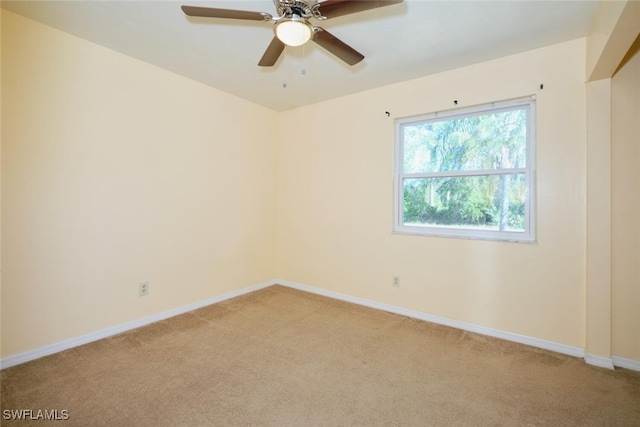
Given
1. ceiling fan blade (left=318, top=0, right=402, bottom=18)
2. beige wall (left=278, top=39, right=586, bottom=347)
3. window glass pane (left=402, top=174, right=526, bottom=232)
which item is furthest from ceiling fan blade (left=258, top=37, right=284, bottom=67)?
window glass pane (left=402, top=174, right=526, bottom=232)

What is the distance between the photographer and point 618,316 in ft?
6.95

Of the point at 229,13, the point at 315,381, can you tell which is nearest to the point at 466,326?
the point at 315,381

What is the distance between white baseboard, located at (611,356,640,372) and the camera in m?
2.05

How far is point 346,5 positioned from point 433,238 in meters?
2.18

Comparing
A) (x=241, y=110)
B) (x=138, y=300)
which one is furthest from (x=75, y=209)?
(x=241, y=110)

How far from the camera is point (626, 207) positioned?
6.82ft

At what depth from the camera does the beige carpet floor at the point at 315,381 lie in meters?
1.60

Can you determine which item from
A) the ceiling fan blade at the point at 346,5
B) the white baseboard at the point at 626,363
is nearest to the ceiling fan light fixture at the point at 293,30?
the ceiling fan blade at the point at 346,5

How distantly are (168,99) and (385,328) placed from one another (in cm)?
308

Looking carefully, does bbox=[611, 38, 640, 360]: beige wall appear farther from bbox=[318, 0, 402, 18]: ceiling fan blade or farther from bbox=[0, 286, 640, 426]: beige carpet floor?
bbox=[318, 0, 402, 18]: ceiling fan blade

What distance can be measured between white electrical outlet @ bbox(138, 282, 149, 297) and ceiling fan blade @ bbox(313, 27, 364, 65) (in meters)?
2.58

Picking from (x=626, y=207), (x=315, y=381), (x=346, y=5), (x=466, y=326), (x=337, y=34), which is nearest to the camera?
(x=346, y=5)

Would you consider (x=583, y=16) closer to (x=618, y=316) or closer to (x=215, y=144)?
(x=618, y=316)

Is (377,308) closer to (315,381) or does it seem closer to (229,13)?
(315,381)
